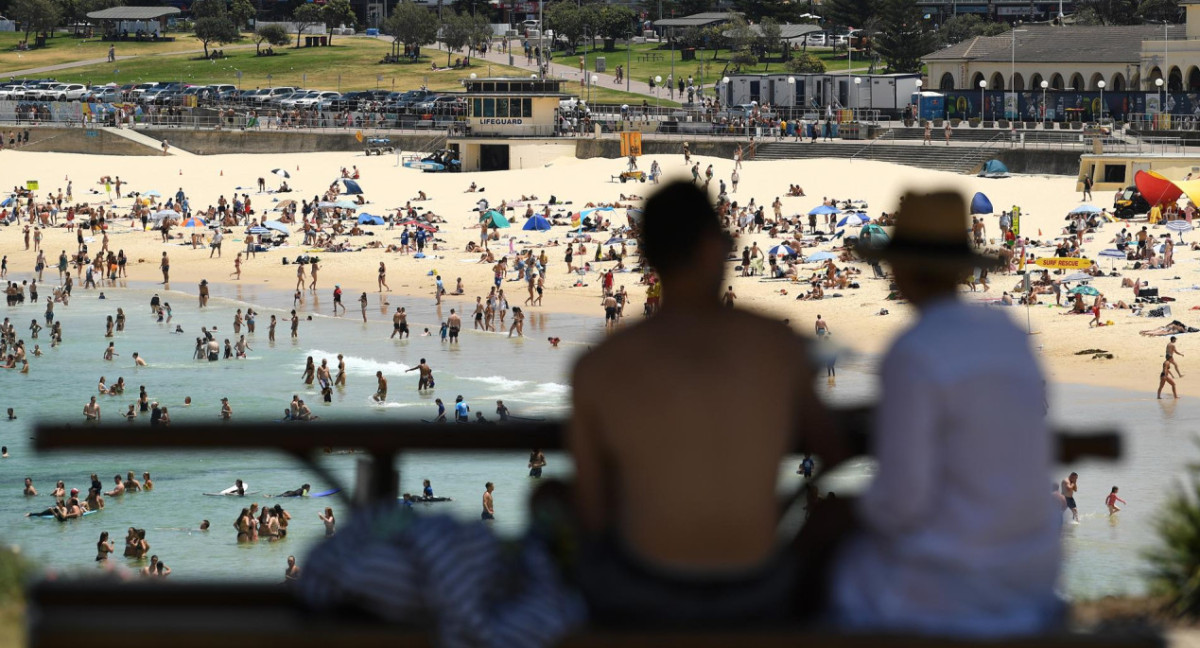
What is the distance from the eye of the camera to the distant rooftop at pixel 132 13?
108875 mm

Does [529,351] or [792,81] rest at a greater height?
[792,81]

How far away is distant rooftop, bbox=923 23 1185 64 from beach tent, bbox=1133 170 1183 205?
23.2m

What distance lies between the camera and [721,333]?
2.88 meters

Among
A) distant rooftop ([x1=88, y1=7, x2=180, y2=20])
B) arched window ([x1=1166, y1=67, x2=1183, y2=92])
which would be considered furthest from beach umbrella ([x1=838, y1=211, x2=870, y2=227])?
distant rooftop ([x1=88, y1=7, x2=180, y2=20])

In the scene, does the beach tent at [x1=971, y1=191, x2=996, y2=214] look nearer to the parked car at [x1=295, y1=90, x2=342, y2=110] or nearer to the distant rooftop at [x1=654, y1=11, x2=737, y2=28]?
the parked car at [x1=295, y1=90, x2=342, y2=110]

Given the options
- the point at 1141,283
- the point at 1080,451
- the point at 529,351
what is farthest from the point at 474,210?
the point at 1080,451

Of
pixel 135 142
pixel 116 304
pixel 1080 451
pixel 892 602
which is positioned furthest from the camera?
pixel 135 142

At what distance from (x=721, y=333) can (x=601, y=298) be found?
36.3 m

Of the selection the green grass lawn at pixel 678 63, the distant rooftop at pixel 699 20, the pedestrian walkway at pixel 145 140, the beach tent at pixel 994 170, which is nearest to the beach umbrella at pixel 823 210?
the beach tent at pixel 994 170

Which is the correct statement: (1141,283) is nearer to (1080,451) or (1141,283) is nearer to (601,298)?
(601,298)

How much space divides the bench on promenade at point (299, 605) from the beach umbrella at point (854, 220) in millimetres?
40417

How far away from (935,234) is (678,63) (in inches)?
3677

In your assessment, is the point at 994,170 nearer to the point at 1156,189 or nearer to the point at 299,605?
the point at 1156,189

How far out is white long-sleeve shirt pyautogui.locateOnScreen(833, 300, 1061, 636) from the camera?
9.20 ft
